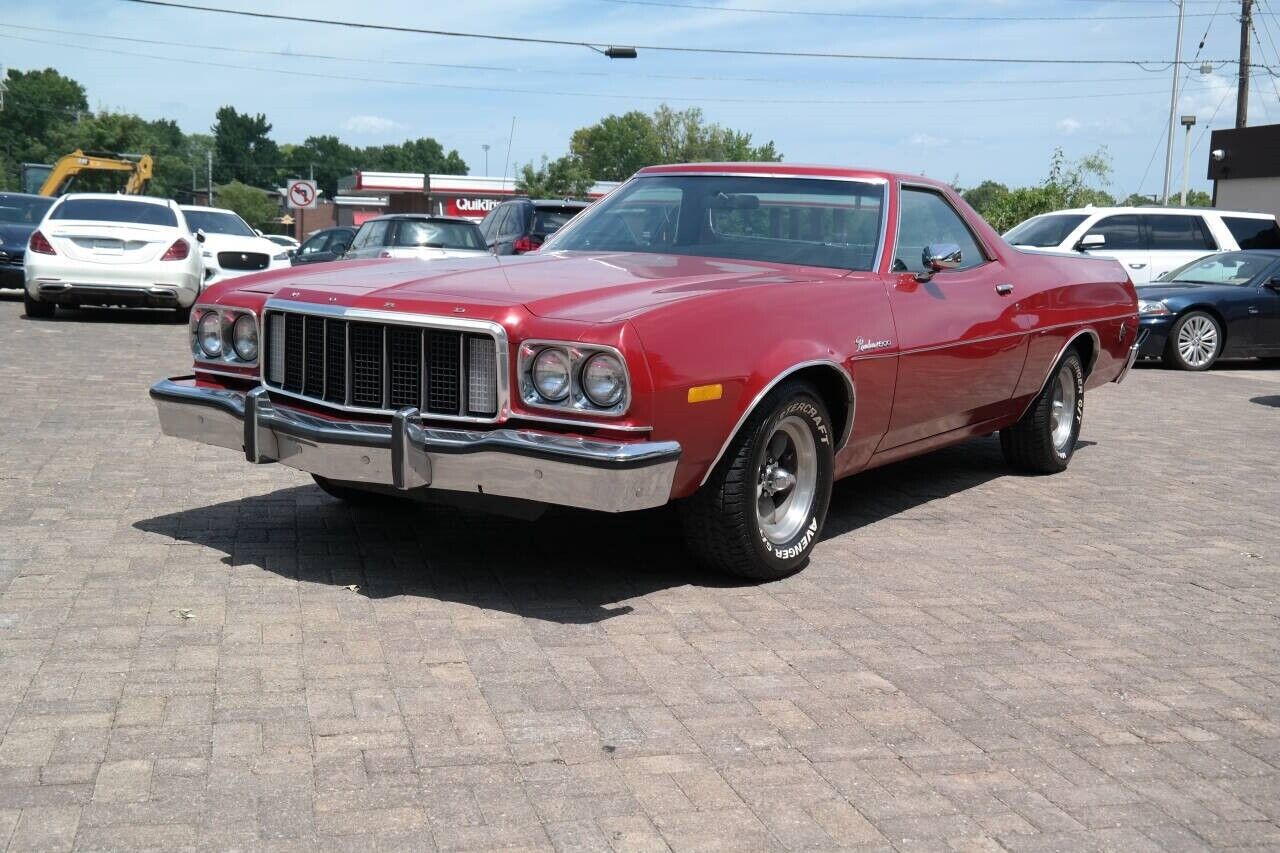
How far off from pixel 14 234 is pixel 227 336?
16.1 metres

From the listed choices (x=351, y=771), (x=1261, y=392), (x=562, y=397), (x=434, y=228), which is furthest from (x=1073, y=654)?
(x=434, y=228)

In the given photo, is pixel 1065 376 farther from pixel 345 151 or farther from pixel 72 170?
pixel 345 151

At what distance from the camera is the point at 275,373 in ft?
17.1

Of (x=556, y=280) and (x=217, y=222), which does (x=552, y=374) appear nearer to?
(x=556, y=280)

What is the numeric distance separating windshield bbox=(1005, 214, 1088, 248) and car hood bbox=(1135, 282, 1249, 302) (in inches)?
67.0

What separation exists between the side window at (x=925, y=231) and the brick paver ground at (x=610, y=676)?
4.07 feet

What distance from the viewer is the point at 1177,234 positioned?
17734mm

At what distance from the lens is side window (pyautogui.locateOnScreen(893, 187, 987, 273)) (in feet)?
20.3

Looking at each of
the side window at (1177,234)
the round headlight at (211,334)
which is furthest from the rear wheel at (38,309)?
the side window at (1177,234)

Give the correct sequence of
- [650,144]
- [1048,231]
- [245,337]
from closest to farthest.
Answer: [245,337] → [1048,231] → [650,144]

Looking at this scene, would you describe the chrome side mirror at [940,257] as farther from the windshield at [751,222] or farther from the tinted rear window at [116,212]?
the tinted rear window at [116,212]

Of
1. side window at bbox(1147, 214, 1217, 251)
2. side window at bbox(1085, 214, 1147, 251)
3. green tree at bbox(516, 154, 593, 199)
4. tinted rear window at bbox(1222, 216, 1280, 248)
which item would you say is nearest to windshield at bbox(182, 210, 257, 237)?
side window at bbox(1085, 214, 1147, 251)

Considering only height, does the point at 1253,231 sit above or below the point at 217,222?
above

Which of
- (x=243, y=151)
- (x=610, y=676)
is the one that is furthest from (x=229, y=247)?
(x=243, y=151)
